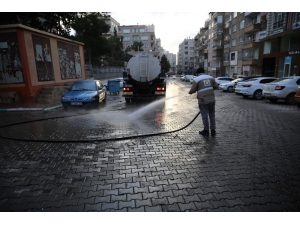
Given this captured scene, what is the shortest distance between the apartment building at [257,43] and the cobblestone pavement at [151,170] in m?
20.4

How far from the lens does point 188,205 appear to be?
2.69 meters

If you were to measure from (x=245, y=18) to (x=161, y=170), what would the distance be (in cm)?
4169

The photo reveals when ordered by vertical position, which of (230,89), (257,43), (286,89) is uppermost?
(257,43)

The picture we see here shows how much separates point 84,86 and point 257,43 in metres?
32.0

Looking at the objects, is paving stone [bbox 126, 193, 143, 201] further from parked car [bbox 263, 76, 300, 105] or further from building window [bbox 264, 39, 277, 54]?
building window [bbox 264, 39, 277, 54]

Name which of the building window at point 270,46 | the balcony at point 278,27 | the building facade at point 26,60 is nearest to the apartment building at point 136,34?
the building window at point 270,46

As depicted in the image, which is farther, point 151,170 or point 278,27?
point 278,27

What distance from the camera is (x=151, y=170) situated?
371cm

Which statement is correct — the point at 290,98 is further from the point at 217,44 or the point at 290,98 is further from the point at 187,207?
the point at 217,44

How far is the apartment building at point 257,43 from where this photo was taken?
22391mm

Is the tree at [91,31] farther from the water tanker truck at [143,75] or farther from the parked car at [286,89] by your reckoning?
the parked car at [286,89]

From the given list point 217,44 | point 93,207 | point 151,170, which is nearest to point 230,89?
point 151,170

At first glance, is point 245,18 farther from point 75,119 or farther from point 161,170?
point 161,170

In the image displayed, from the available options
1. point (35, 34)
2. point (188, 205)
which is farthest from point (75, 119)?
point (35, 34)
